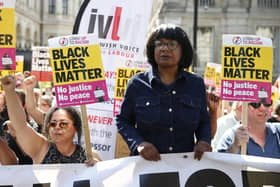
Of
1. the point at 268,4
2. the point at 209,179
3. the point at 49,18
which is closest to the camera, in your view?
→ the point at 209,179

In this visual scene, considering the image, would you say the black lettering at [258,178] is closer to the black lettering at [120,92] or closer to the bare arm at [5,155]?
the bare arm at [5,155]

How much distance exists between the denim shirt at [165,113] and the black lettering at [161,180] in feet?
0.78

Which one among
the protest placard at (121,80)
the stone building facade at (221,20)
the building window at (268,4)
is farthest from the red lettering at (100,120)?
the building window at (268,4)

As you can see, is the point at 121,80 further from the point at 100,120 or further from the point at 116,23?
the point at 116,23

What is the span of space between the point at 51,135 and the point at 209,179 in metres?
1.17

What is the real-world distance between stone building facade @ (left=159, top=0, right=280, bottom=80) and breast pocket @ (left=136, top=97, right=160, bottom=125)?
28.7m

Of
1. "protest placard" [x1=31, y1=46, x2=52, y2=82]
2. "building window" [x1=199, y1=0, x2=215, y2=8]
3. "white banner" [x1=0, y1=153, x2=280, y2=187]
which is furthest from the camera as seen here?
"building window" [x1=199, y1=0, x2=215, y2=8]

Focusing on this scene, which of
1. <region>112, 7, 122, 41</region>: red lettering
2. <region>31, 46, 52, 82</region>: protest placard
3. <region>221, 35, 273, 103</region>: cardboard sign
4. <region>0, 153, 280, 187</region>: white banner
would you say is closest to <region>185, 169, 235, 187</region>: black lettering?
<region>0, 153, 280, 187</region>: white banner

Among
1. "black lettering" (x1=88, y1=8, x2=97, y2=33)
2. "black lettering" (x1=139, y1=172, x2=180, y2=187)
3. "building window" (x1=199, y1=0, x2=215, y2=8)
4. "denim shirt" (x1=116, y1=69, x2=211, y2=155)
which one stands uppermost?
"building window" (x1=199, y1=0, x2=215, y2=8)

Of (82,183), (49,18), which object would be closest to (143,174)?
(82,183)

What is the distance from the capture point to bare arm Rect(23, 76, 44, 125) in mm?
4527

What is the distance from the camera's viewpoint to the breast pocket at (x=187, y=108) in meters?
Answer: 3.36

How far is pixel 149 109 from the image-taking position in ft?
11.0

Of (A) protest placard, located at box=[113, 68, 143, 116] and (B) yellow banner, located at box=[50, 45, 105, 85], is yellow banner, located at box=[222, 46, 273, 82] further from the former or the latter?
(A) protest placard, located at box=[113, 68, 143, 116]
